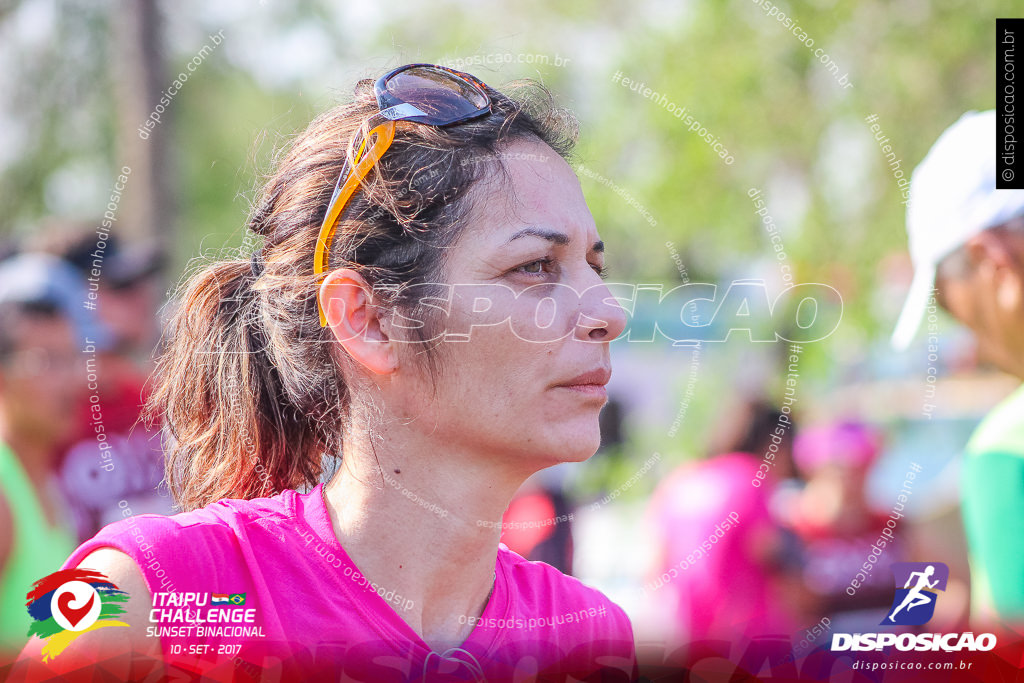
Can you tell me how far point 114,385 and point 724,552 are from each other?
203 cm

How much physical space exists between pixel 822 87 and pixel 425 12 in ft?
8.44

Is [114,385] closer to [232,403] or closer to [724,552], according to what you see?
[232,403]

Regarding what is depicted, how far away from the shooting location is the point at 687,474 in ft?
8.91

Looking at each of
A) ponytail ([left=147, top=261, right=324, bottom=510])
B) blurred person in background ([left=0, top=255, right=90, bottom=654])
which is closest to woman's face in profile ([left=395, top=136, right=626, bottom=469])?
ponytail ([left=147, top=261, right=324, bottom=510])

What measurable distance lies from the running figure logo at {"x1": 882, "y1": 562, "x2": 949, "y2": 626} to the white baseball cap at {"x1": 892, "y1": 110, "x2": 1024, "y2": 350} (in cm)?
42

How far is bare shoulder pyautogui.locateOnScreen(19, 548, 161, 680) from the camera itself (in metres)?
1.08

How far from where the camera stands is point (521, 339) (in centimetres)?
124

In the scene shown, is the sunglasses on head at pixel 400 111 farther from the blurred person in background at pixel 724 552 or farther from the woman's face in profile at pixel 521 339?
the blurred person in background at pixel 724 552

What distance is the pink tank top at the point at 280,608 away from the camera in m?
1.12

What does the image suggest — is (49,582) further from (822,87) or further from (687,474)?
(822,87)

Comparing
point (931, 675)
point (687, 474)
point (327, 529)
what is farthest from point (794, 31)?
point (327, 529)

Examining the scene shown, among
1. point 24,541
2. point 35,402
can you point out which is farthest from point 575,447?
point 35,402

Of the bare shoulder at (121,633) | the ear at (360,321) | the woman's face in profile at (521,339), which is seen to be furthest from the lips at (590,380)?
the bare shoulder at (121,633)

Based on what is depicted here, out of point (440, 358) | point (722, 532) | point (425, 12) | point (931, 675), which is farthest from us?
point (425, 12)
